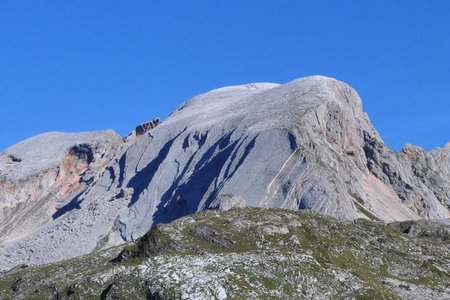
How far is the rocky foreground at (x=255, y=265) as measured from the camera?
69725mm

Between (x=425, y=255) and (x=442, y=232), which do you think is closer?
(x=425, y=255)

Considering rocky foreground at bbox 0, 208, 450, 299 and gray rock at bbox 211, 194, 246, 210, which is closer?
rocky foreground at bbox 0, 208, 450, 299

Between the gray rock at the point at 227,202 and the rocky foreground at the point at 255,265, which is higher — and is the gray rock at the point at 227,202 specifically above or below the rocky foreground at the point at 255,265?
above

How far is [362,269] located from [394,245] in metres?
8.63

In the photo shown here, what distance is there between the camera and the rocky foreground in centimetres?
6973

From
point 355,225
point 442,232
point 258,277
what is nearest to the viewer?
point 258,277

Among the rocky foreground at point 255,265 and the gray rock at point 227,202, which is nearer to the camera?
the rocky foreground at point 255,265

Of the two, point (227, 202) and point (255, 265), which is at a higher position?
point (227, 202)

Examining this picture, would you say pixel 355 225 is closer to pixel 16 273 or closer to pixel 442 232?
pixel 442 232

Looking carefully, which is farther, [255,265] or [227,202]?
[227,202]

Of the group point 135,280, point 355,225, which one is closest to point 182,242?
point 135,280

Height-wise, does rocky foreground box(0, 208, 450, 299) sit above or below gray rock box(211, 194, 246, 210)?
below

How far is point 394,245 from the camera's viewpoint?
8488 cm

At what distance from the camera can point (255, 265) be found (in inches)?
2830
